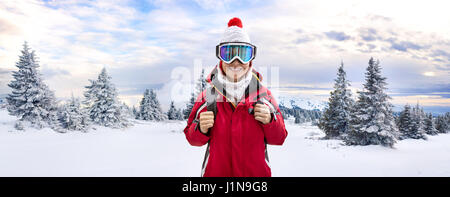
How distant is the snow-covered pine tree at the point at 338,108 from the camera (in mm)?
20094

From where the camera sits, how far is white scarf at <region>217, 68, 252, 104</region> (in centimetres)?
308

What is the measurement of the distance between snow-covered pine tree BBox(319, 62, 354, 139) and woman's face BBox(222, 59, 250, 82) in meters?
19.3

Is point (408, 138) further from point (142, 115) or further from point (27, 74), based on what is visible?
point (142, 115)

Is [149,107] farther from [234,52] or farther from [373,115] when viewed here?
[234,52]

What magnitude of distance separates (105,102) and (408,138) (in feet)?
99.3

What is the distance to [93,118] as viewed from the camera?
82.3ft

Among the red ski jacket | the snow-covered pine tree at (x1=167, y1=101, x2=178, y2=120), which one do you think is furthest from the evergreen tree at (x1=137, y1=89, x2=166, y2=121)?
the red ski jacket

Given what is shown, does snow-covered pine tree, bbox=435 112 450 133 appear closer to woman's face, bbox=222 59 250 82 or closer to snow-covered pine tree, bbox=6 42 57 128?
woman's face, bbox=222 59 250 82

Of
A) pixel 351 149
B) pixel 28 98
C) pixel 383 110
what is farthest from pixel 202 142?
pixel 28 98

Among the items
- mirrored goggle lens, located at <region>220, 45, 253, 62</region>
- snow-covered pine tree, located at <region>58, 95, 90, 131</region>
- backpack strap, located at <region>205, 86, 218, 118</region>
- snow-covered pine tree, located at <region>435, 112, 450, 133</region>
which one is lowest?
snow-covered pine tree, located at <region>435, 112, 450, 133</region>

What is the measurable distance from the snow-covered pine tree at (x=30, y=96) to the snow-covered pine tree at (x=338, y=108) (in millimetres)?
23082

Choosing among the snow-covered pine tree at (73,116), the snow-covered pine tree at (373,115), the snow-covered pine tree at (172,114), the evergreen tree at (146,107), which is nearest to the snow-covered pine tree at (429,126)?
the snow-covered pine tree at (373,115)

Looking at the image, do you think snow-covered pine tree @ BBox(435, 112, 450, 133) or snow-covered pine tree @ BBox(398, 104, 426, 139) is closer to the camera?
snow-covered pine tree @ BBox(398, 104, 426, 139)

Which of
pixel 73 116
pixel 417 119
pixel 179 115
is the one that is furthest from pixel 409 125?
pixel 179 115
